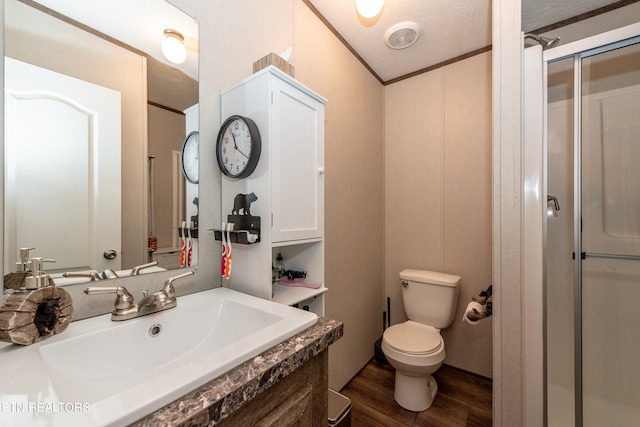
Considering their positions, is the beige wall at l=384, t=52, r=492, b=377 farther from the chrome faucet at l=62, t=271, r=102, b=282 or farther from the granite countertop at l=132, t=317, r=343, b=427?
the chrome faucet at l=62, t=271, r=102, b=282

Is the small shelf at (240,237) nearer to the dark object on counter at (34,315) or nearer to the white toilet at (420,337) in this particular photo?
the dark object on counter at (34,315)

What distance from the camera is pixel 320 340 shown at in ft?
2.22

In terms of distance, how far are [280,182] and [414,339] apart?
139cm

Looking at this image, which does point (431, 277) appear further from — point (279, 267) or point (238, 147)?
point (238, 147)

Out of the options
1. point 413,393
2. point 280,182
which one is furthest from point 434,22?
point 413,393

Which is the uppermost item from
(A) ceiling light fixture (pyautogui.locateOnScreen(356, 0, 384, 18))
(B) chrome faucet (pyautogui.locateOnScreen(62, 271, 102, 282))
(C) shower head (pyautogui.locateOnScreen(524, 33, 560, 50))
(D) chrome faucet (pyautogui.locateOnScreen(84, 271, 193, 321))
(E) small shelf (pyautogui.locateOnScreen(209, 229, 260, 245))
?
(A) ceiling light fixture (pyautogui.locateOnScreen(356, 0, 384, 18))

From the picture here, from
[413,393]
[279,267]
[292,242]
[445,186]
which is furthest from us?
[445,186]

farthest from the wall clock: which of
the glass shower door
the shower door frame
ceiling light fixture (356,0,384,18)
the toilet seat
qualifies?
the glass shower door

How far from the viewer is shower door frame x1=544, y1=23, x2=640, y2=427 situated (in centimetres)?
112

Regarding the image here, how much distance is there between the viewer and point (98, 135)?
0.81m

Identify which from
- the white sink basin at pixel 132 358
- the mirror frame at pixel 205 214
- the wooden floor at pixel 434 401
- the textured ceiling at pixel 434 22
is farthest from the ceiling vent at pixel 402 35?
the wooden floor at pixel 434 401

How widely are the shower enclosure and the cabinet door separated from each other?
52.0 inches

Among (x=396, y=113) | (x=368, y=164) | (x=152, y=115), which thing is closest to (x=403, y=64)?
(x=396, y=113)

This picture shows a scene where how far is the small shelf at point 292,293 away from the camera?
3.40ft
